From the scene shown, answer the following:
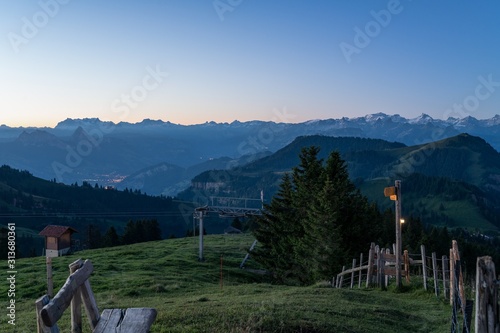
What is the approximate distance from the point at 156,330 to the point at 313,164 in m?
41.2

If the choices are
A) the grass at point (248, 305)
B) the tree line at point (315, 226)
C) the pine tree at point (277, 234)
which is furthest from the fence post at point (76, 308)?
the pine tree at point (277, 234)

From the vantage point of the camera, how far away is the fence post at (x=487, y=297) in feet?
22.0

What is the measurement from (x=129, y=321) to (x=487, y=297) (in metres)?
5.67

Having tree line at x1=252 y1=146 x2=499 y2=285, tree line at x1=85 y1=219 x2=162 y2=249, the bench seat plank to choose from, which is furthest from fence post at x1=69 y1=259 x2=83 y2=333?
tree line at x1=85 y1=219 x2=162 y2=249

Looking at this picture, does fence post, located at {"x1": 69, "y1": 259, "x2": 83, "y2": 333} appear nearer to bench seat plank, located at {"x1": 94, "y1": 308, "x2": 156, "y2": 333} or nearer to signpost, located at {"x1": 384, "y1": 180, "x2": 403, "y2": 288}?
bench seat plank, located at {"x1": 94, "y1": 308, "x2": 156, "y2": 333}

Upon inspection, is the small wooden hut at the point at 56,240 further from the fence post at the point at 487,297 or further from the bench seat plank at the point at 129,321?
the fence post at the point at 487,297

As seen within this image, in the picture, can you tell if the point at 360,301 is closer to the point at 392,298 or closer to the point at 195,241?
the point at 392,298

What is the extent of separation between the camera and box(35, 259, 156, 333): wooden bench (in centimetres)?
673

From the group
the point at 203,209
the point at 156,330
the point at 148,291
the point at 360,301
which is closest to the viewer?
the point at 156,330

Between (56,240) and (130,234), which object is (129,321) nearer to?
(56,240)

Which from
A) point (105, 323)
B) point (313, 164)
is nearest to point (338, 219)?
point (313, 164)

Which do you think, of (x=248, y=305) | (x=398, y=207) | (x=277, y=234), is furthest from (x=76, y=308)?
(x=277, y=234)

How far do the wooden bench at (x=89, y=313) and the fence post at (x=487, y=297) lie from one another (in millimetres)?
5170

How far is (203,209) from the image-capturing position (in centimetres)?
5903
